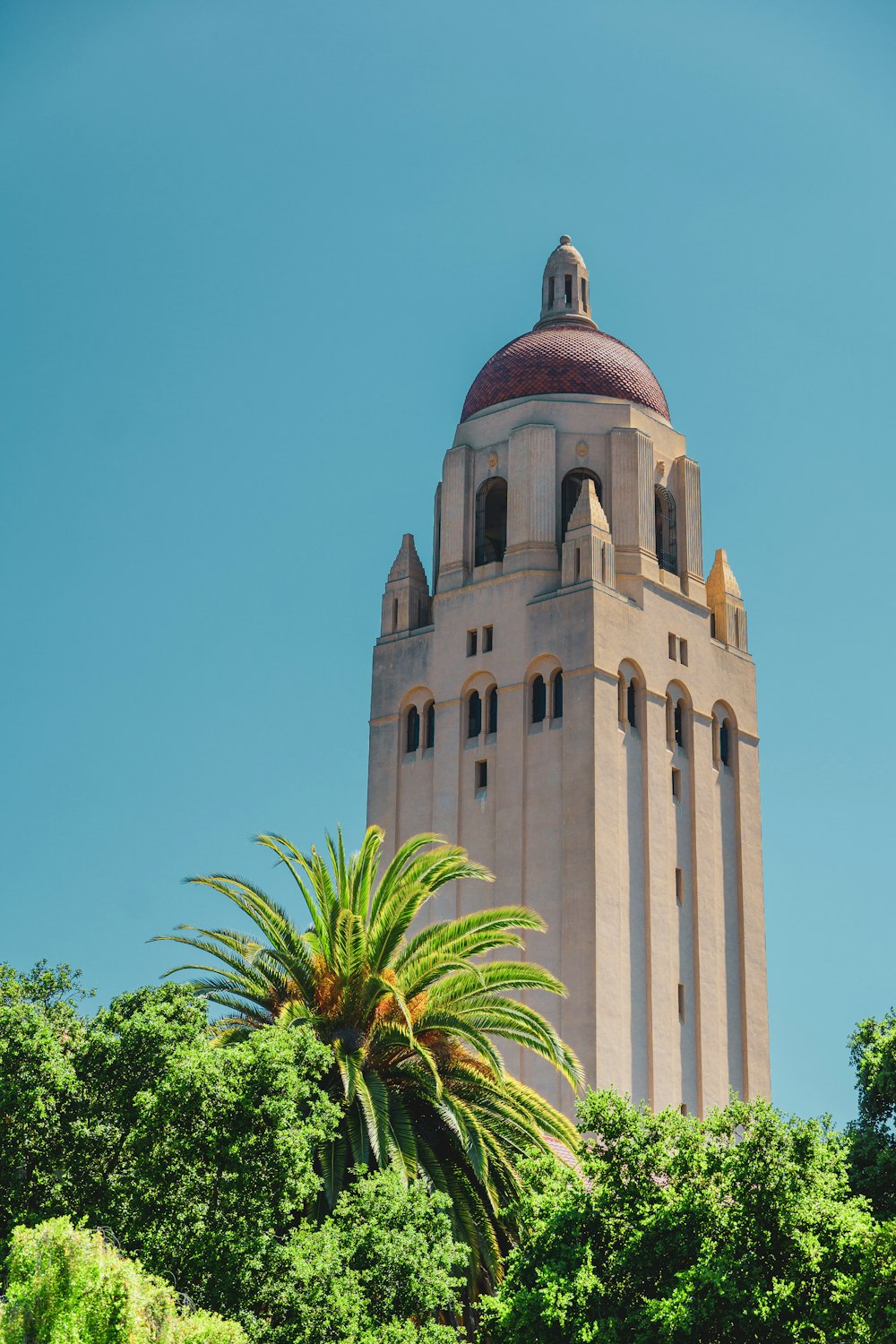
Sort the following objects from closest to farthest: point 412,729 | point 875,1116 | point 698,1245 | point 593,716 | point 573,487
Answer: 1. point 698,1245
2. point 875,1116
3. point 593,716
4. point 412,729
5. point 573,487

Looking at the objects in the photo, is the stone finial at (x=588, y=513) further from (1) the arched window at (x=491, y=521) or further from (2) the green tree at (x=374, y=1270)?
(2) the green tree at (x=374, y=1270)

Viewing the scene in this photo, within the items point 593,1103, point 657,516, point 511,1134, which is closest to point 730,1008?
point 657,516

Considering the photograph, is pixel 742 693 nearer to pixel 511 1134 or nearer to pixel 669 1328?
pixel 511 1134

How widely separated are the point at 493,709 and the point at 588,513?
5.45 m

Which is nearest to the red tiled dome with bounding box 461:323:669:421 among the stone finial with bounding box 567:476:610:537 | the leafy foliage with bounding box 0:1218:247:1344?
the stone finial with bounding box 567:476:610:537

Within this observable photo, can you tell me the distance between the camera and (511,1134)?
96.5 ft

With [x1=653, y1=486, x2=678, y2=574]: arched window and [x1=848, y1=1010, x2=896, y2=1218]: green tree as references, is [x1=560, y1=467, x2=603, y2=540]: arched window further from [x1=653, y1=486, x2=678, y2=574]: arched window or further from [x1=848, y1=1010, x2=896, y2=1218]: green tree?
[x1=848, y1=1010, x2=896, y2=1218]: green tree

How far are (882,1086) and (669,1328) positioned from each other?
11.7 metres

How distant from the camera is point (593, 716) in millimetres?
45781

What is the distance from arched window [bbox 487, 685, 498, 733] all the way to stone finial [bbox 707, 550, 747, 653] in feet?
22.9

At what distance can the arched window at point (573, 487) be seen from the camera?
50.2m

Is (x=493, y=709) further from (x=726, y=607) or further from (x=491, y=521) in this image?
(x=726, y=607)

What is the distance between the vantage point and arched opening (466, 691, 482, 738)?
1918 inches

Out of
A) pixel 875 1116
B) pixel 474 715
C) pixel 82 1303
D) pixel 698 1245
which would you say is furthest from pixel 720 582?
pixel 82 1303
